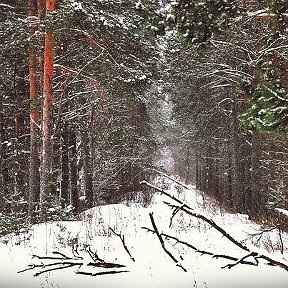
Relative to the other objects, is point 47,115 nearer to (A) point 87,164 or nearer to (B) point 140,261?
(A) point 87,164

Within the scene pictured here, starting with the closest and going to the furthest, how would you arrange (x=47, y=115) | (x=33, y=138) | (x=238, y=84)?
1. (x=238, y=84)
2. (x=47, y=115)
3. (x=33, y=138)

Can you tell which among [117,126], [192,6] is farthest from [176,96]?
[192,6]

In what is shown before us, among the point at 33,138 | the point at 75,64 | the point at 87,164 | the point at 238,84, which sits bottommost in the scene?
the point at 238,84

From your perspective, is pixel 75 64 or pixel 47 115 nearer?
pixel 47 115

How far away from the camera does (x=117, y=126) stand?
14383 mm

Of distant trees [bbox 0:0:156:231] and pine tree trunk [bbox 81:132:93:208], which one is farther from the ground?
distant trees [bbox 0:0:156:231]

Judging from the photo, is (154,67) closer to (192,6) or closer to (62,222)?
(62,222)

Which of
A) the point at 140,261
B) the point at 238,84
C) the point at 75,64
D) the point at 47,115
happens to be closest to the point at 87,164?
the point at 75,64

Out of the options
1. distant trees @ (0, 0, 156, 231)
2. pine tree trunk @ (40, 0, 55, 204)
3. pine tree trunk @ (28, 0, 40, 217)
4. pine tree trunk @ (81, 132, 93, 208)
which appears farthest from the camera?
pine tree trunk @ (81, 132, 93, 208)

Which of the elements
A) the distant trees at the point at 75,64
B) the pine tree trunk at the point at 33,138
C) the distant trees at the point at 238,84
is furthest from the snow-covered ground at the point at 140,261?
the pine tree trunk at the point at 33,138

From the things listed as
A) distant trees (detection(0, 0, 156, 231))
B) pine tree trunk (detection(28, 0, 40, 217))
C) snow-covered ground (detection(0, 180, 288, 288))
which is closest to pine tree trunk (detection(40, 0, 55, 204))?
distant trees (detection(0, 0, 156, 231))

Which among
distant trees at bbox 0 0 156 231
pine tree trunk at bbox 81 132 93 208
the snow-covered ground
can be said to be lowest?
the snow-covered ground

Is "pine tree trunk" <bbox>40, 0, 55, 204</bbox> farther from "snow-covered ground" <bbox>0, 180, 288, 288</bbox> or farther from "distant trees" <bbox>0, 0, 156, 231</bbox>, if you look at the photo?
"snow-covered ground" <bbox>0, 180, 288, 288</bbox>

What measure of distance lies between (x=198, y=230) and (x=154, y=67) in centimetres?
573
